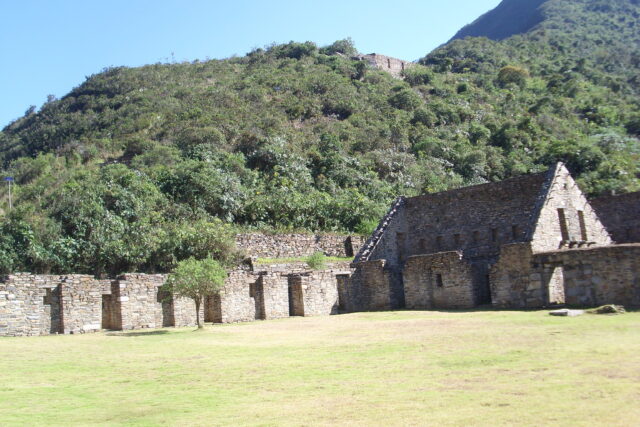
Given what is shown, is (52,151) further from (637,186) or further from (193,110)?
(637,186)

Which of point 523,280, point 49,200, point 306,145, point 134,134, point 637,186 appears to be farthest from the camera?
point 134,134

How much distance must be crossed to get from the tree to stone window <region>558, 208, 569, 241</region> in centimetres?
1229

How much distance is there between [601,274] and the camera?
17469mm

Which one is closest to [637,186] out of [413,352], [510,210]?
[510,210]

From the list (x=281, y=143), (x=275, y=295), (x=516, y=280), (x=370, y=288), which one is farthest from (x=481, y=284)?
(x=281, y=143)

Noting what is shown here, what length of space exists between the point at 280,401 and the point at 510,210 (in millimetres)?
19764

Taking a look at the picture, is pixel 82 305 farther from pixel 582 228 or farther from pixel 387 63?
pixel 387 63

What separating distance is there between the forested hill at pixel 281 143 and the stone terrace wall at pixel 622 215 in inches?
424

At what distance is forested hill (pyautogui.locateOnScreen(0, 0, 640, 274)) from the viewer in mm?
29438

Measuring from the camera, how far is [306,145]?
4962 centimetres

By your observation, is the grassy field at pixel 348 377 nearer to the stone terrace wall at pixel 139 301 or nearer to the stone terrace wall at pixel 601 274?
the stone terrace wall at pixel 601 274

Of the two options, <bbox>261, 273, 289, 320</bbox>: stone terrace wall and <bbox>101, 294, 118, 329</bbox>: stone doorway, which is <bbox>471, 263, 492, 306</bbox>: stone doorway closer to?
<bbox>261, 273, 289, 320</bbox>: stone terrace wall

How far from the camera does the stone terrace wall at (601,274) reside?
16.9 m

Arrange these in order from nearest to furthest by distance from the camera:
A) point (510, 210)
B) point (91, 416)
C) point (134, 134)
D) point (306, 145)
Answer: point (91, 416), point (510, 210), point (306, 145), point (134, 134)
